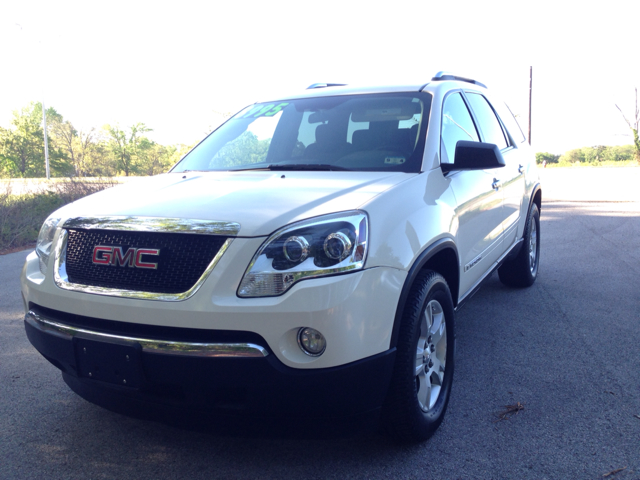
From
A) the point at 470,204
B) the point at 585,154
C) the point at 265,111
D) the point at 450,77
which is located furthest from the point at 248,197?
the point at 585,154

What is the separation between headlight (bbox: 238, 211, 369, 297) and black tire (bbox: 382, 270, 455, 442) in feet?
1.52

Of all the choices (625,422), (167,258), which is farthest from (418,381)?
(167,258)

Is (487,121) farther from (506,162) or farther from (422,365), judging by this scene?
(422,365)

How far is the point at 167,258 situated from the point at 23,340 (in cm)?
276

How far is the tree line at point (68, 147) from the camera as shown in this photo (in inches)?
1443

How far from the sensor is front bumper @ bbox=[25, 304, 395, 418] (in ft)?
6.64

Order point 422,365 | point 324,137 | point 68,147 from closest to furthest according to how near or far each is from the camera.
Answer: point 422,365 → point 324,137 → point 68,147

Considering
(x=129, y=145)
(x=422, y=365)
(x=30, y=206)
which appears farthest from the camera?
(x=129, y=145)

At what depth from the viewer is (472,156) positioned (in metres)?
3.05

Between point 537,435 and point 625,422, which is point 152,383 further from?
point 625,422

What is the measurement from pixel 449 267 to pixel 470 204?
0.47 m

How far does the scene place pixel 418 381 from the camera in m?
2.59

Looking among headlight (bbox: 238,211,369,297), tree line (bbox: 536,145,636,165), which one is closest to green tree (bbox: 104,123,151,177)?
tree line (bbox: 536,145,636,165)

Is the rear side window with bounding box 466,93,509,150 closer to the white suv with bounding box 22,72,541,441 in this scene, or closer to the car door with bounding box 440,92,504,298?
the car door with bounding box 440,92,504,298
